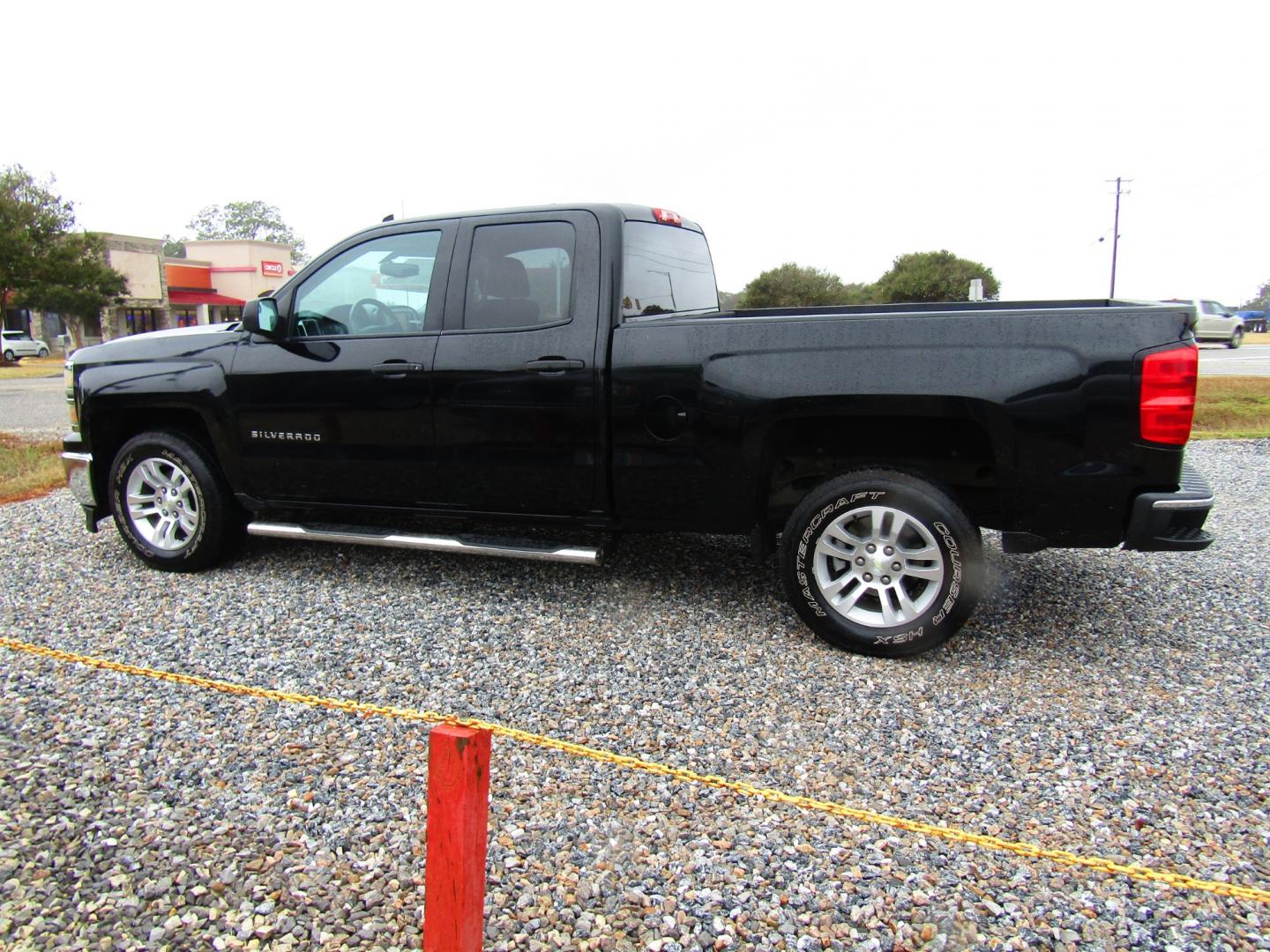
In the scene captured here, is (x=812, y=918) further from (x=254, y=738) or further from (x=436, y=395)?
(x=436, y=395)

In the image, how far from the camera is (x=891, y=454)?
387 centimetres

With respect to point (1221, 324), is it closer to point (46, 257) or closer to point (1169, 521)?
point (1169, 521)

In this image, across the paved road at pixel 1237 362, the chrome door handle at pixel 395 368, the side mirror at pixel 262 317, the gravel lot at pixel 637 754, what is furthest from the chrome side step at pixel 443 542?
the paved road at pixel 1237 362

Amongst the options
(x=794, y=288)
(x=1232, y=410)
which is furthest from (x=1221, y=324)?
(x=1232, y=410)

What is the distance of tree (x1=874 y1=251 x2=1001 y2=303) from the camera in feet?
112

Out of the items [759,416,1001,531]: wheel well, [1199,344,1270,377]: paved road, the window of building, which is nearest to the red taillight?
[759,416,1001,531]: wheel well

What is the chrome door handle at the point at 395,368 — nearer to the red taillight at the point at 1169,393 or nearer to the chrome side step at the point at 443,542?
the chrome side step at the point at 443,542

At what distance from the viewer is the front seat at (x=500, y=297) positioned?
418 centimetres

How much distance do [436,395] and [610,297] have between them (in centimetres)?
98

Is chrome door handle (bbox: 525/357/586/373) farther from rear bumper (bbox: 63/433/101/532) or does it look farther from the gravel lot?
rear bumper (bbox: 63/433/101/532)

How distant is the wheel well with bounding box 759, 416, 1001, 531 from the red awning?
48632mm

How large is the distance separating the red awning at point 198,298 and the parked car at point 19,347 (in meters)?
11.8

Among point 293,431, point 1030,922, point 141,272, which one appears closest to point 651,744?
point 1030,922

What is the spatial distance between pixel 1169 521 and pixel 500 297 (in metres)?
3.06
